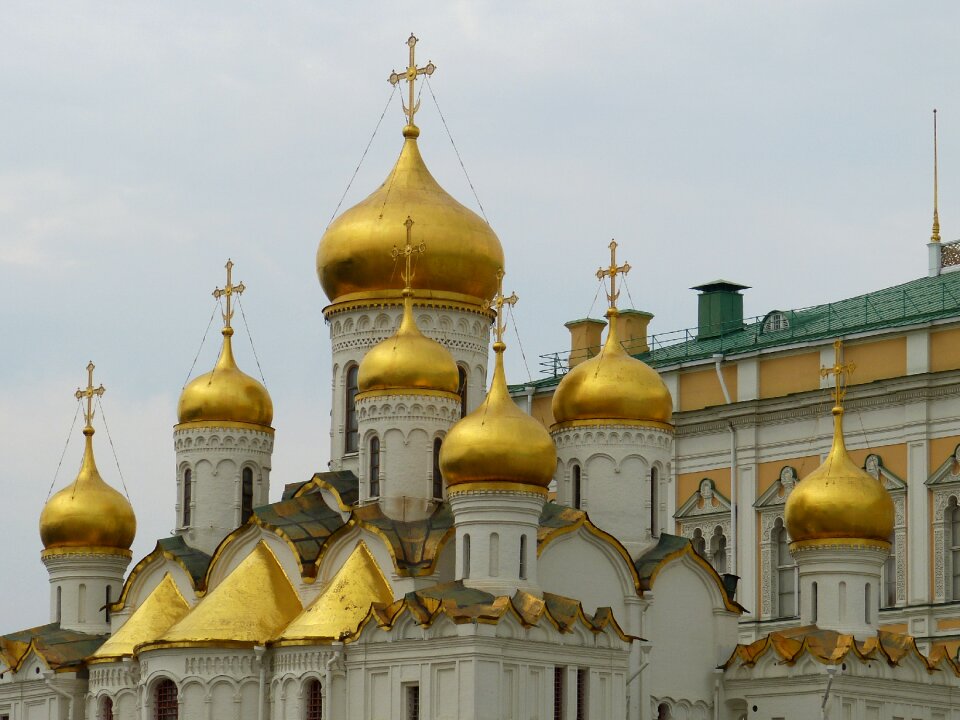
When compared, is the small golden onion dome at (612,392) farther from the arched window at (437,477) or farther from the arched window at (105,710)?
the arched window at (105,710)

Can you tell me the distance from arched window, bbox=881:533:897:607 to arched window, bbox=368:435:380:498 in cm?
1110

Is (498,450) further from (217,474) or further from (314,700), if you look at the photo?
(217,474)

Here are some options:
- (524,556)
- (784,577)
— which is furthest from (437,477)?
(784,577)

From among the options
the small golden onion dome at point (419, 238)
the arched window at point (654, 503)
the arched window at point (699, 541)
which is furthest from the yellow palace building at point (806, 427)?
the small golden onion dome at point (419, 238)

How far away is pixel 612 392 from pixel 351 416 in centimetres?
413

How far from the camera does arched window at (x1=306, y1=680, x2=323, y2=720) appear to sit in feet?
121

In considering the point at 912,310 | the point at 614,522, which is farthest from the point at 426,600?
the point at 912,310

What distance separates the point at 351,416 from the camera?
136 feet

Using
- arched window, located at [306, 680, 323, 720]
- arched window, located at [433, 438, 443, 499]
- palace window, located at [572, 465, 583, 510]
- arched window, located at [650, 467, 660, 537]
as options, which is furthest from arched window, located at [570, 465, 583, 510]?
arched window, located at [306, 680, 323, 720]

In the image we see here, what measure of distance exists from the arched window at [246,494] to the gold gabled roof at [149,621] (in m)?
1.72

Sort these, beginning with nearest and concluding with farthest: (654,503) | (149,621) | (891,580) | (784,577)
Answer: (149,621)
(654,503)
(891,580)
(784,577)

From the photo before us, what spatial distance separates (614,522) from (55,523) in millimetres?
8901

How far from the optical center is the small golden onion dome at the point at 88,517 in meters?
42.9

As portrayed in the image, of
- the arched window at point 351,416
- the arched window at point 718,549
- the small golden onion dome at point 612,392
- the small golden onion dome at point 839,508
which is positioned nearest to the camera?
the small golden onion dome at point 839,508
